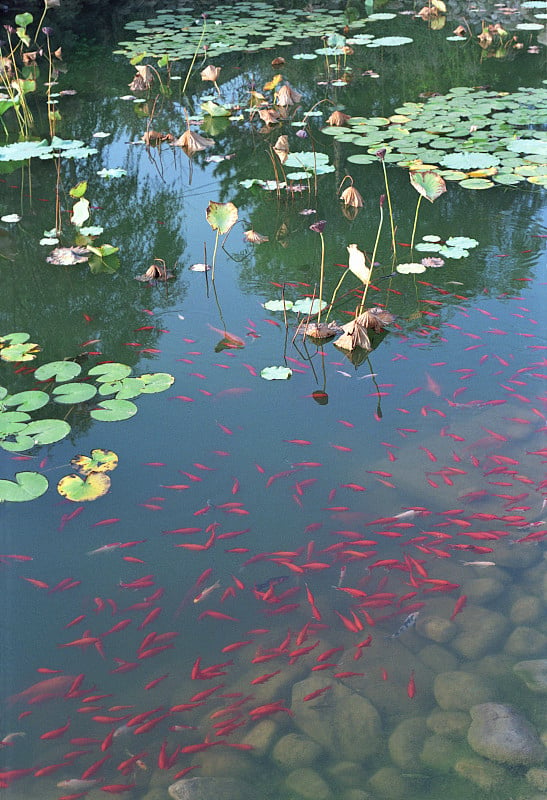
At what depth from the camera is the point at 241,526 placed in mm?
2383

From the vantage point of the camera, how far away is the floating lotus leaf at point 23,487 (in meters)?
2.44

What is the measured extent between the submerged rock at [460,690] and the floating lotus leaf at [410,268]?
92.9 inches

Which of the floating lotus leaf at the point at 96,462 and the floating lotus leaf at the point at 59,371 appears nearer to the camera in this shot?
the floating lotus leaf at the point at 96,462

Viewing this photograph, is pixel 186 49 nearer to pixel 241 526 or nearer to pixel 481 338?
pixel 481 338

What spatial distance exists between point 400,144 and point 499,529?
393cm

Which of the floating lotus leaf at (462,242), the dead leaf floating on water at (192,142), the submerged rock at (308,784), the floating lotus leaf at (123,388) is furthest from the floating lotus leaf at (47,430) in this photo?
the dead leaf floating on water at (192,142)

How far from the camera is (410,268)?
3.88 meters

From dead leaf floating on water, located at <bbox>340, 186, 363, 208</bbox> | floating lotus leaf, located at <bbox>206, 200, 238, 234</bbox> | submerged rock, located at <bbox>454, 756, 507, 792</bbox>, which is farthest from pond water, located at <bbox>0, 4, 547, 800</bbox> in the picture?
floating lotus leaf, located at <bbox>206, 200, 238, 234</bbox>

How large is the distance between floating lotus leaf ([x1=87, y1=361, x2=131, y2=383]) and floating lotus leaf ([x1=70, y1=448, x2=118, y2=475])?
463 millimetres

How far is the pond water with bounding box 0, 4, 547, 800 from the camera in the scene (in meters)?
1.81

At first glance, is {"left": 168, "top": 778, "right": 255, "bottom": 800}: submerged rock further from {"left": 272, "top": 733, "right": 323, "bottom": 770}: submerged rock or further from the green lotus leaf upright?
the green lotus leaf upright

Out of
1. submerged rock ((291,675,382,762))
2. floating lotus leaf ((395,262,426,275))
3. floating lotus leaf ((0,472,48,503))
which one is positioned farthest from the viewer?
floating lotus leaf ((395,262,426,275))

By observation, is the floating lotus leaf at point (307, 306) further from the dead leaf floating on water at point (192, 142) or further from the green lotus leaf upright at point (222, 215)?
the dead leaf floating on water at point (192, 142)

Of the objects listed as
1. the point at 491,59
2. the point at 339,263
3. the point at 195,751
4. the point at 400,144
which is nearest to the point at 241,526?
the point at 195,751
